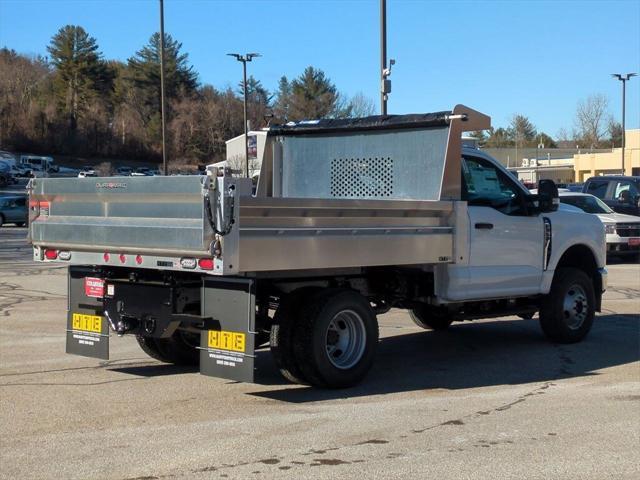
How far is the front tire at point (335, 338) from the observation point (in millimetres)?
7293

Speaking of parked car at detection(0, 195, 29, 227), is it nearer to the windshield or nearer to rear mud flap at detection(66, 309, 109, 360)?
the windshield

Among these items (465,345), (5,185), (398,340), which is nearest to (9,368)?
(398,340)

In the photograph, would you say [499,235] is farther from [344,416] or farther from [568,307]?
[344,416]

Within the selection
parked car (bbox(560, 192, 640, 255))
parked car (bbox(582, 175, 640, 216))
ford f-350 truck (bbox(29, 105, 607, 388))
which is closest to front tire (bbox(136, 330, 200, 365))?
ford f-350 truck (bbox(29, 105, 607, 388))

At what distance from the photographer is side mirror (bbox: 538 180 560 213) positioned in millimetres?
9266

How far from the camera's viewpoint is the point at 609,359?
938 cm

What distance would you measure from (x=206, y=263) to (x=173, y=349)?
2.41m

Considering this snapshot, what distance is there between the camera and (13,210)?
3753cm

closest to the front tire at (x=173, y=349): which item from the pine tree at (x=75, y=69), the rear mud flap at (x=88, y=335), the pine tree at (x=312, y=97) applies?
the rear mud flap at (x=88, y=335)

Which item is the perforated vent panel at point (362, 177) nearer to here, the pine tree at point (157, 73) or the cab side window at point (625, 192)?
the cab side window at point (625, 192)

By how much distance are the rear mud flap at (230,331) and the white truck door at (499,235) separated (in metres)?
2.87

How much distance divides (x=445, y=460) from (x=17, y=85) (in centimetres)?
10695

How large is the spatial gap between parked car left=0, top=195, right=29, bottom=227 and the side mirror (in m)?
32.1

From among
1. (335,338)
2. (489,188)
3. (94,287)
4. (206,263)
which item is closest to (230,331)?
(206,263)
